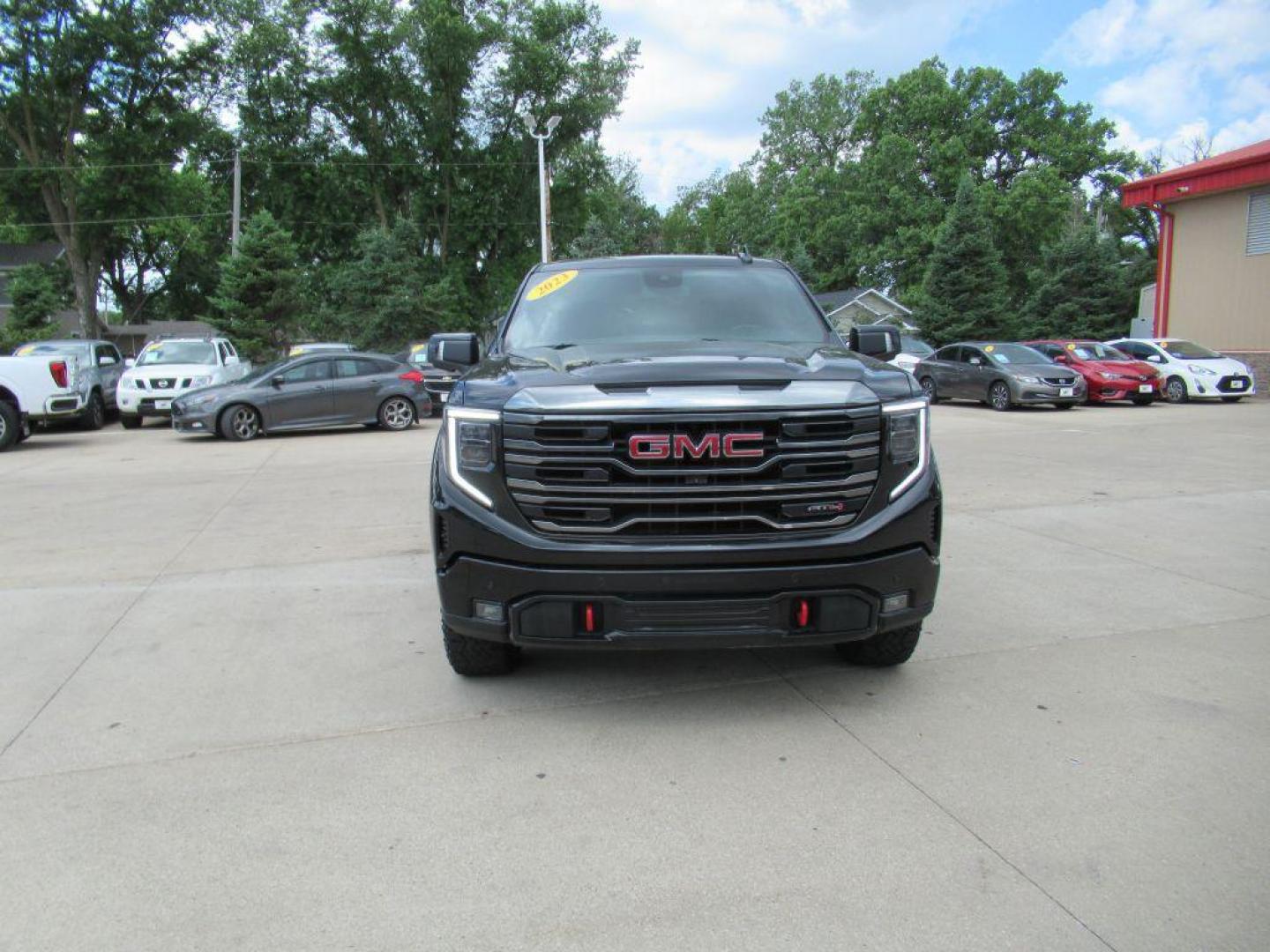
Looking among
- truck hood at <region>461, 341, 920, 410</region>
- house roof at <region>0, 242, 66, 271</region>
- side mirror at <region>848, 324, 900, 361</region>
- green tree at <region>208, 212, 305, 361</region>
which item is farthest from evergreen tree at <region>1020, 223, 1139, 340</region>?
house roof at <region>0, 242, 66, 271</region>

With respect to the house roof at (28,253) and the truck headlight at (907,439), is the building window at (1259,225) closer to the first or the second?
the truck headlight at (907,439)

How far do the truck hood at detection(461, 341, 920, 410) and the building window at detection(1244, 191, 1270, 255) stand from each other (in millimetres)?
Answer: 25905

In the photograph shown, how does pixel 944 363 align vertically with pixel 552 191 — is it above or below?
below

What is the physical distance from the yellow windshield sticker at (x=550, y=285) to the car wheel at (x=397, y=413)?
40.9 feet

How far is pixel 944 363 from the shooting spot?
22641 mm

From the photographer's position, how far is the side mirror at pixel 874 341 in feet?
18.0

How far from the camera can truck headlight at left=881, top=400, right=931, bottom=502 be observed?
380cm

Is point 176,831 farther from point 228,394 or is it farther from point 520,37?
point 520,37

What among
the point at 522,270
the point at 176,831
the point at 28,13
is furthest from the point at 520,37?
the point at 176,831

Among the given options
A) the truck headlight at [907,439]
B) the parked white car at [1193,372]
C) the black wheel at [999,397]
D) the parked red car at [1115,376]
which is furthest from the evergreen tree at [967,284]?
the truck headlight at [907,439]

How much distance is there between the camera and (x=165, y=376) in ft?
59.2

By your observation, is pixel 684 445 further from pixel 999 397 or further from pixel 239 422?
pixel 999 397

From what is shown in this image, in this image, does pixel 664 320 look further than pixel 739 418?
Yes

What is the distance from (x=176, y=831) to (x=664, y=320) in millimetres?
3280
